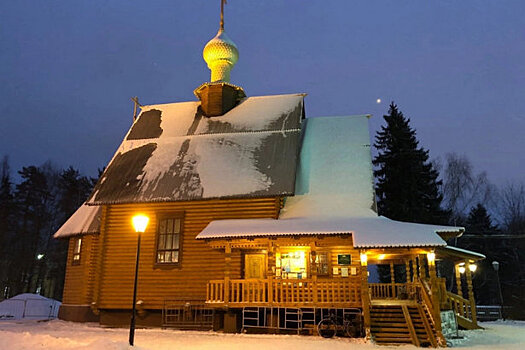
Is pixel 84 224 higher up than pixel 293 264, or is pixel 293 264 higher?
pixel 84 224

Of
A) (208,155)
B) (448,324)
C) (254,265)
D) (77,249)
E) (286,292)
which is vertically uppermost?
(208,155)

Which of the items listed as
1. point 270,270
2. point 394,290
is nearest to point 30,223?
point 270,270

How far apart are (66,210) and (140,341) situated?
29875 mm

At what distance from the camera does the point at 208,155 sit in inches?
790

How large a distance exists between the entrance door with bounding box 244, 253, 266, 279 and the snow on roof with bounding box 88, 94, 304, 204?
2.65 meters

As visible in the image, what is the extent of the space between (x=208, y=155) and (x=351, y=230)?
312 inches

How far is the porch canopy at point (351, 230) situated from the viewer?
1408 centimetres

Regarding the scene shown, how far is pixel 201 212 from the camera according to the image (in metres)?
18.5

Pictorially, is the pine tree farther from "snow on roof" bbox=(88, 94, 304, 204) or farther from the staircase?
the staircase

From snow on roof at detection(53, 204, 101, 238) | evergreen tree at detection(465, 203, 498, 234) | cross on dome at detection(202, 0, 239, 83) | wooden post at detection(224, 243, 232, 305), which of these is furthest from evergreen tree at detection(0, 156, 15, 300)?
evergreen tree at detection(465, 203, 498, 234)

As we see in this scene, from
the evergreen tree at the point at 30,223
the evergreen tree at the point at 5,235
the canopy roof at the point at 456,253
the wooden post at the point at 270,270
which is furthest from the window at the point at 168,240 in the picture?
the evergreen tree at the point at 5,235

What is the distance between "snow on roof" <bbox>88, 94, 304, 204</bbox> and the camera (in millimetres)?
18406

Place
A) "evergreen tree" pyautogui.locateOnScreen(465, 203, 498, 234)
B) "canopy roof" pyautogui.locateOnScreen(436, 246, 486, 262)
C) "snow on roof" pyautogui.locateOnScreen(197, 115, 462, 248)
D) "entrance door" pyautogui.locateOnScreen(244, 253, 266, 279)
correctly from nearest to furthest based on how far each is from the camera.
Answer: "snow on roof" pyautogui.locateOnScreen(197, 115, 462, 248) → "canopy roof" pyautogui.locateOnScreen(436, 246, 486, 262) → "entrance door" pyautogui.locateOnScreen(244, 253, 266, 279) → "evergreen tree" pyautogui.locateOnScreen(465, 203, 498, 234)

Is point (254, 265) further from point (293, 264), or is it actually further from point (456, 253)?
point (456, 253)
